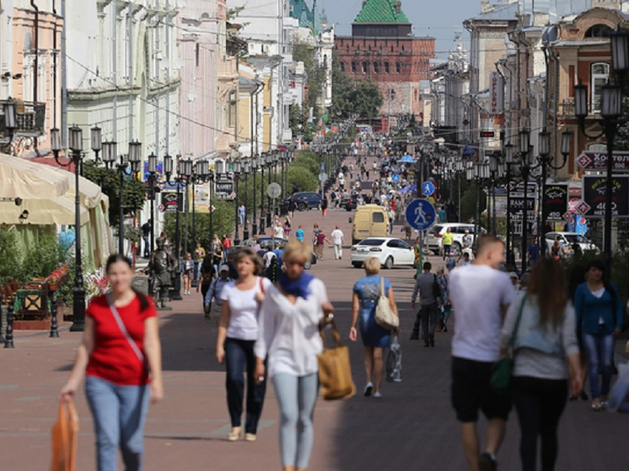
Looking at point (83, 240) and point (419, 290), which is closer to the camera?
point (419, 290)

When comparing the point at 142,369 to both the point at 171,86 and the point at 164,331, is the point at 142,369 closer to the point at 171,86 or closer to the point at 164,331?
the point at 164,331

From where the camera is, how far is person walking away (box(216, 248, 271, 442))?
1203 centimetres

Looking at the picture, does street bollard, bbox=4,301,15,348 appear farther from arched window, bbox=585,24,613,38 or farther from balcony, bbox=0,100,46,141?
arched window, bbox=585,24,613,38

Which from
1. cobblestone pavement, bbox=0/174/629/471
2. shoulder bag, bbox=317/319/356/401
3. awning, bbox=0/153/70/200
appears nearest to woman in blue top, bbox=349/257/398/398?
cobblestone pavement, bbox=0/174/629/471

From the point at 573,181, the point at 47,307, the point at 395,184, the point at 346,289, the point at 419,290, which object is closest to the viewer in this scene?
the point at 419,290

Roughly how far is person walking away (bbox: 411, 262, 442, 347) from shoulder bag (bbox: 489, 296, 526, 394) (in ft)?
47.6

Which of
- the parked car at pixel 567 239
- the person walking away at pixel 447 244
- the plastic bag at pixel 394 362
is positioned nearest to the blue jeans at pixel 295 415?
the plastic bag at pixel 394 362

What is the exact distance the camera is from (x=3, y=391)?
55.7 feet

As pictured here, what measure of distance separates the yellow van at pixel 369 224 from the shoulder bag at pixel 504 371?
55785mm

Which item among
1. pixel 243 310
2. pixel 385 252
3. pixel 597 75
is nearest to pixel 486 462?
pixel 243 310

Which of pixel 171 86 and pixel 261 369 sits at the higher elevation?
pixel 171 86

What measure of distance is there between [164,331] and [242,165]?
43336mm

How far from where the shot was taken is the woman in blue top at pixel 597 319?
47.9ft

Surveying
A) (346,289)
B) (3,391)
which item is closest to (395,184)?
(346,289)
